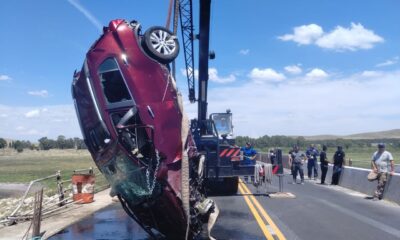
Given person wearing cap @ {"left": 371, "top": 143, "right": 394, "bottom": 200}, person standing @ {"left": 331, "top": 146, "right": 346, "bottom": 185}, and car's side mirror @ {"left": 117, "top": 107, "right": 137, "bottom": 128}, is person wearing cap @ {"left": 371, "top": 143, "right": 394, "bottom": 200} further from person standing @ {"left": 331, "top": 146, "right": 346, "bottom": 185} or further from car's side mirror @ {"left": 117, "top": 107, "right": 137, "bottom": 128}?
car's side mirror @ {"left": 117, "top": 107, "right": 137, "bottom": 128}

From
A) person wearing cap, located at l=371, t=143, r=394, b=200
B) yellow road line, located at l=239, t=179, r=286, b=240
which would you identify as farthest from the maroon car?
person wearing cap, located at l=371, t=143, r=394, b=200

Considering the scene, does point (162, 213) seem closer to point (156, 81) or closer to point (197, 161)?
point (197, 161)

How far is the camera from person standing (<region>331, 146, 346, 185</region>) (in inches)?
795

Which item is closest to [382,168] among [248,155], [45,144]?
[248,155]

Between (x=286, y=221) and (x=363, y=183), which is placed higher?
(x=363, y=183)

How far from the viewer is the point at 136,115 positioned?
22.1 ft

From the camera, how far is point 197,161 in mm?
8148

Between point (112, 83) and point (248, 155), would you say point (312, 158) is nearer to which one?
point (248, 155)

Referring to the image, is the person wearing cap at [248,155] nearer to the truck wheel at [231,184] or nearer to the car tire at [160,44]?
the truck wheel at [231,184]

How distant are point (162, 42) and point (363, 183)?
41.9 feet

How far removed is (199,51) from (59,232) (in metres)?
9.86

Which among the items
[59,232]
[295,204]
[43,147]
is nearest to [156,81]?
[59,232]

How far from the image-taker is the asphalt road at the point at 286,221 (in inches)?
349

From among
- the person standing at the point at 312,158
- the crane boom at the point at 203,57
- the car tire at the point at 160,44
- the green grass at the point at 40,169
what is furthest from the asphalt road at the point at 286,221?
the green grass at the point at 40,169
